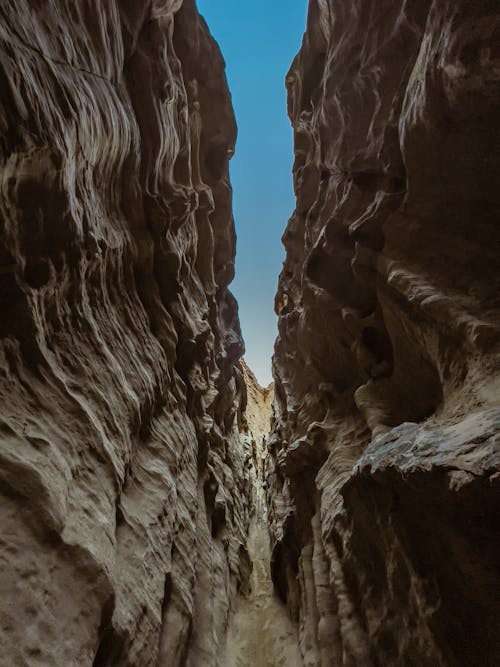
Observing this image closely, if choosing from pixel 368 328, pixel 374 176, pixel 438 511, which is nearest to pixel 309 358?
pixel 368 328

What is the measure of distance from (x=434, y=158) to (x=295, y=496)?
8.49 meters

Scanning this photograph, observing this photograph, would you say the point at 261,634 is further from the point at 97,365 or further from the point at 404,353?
the point at 97,365

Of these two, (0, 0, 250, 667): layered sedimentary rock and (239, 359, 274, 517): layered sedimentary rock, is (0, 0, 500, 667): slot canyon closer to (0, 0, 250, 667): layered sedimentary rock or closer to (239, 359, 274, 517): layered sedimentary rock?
(0, 0, 250, 667): layered sedimentary rock

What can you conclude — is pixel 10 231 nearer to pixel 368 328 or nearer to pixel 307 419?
pixel 368 328

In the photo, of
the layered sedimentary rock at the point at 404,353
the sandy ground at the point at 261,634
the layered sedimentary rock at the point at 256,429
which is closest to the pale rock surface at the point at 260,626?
the sandy ground at the point at 261,634

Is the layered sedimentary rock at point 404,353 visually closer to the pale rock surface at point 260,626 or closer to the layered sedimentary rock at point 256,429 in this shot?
the pale rock surface at point 260,626

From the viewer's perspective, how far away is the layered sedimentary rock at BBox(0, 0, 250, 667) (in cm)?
364

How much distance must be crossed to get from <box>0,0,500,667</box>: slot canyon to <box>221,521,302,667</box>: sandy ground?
0.07 metres

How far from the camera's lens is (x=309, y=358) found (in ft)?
39.7

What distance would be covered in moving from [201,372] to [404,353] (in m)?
6.33

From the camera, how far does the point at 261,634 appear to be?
9.32 m

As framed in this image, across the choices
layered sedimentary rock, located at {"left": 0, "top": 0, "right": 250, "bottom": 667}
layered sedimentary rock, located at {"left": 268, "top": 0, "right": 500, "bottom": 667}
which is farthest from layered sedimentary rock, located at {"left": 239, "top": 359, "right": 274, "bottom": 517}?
layered sedimentary rock, located at {"left": 0, "top": 0, "right": 250, "bottom": 667}

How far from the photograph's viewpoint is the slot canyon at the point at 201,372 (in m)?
3.81

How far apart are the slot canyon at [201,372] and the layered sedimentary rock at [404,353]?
A: 0.04 m
